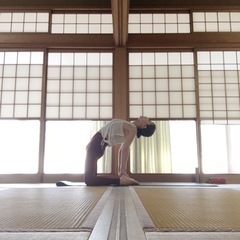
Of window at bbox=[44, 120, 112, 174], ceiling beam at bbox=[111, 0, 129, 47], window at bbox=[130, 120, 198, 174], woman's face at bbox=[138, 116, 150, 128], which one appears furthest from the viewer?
window at bbox=[44, 120, 112, 174]

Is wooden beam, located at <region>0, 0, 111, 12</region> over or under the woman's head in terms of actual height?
over

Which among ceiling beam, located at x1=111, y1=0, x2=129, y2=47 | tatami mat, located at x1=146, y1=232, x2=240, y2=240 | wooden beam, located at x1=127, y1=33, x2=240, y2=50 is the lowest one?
tatami mat, located at x1=146, y1=232, x2=240, y2=240

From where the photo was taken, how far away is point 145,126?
3.37 m

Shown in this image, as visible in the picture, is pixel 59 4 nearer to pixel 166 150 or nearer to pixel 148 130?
pixel 166 150

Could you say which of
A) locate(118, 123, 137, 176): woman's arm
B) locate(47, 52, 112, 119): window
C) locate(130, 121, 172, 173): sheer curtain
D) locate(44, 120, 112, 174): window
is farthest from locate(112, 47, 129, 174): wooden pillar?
locate(118, 123, 137, 176): woman's arm

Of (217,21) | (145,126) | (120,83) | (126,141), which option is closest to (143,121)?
(145,126)

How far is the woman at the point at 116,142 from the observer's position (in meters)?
3.23

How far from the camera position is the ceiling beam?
14.8 ft

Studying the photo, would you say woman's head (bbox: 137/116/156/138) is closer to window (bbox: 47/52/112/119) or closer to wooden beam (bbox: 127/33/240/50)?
window (bbox: 47/52/112/119)

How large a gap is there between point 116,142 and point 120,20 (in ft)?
8.07

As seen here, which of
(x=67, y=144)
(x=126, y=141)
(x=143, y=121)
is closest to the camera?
(x=126, y=141)

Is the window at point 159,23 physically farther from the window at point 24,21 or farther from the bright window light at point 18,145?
the bright window light at point 18,145

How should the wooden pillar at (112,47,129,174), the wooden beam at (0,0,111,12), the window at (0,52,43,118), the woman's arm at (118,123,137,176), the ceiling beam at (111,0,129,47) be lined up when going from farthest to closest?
the wooden beam at (0,0,111,12) → the window at (0,52,43,118) → the wooden pillar at (112,47,129,174) → the ceiling beam at (111,0,129,47) → the woman's arm at (118,123,137,176)

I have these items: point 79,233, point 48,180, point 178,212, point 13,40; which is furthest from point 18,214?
point 13,40
